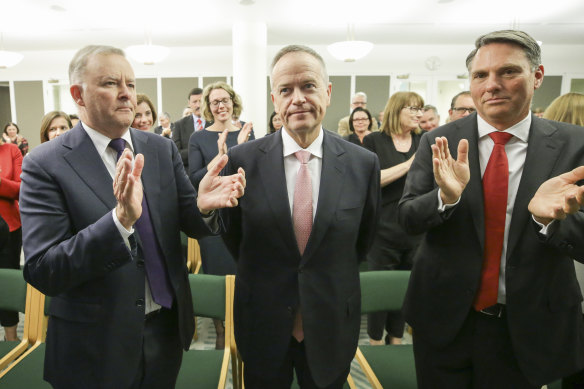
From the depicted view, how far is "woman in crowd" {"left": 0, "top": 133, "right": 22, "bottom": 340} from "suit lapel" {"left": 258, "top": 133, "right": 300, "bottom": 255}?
2206mm

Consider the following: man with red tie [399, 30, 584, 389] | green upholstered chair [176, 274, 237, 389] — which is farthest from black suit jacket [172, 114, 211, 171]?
man with red tie [399, 30, 584, 389]

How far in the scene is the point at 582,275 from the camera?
1.73m

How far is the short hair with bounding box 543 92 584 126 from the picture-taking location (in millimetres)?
1880

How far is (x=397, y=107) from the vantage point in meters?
2.57

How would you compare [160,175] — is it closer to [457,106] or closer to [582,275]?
[582,275]

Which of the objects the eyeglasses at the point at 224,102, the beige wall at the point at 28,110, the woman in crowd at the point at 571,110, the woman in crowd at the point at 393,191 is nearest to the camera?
the woman in crowd at the point at 571,110

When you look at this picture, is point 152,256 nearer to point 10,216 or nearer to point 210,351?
point 210,351

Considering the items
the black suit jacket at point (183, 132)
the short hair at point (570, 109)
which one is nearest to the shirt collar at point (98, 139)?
the short hair at point (570, 109)

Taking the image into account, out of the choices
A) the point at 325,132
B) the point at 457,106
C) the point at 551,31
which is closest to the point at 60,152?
the point at 325,132

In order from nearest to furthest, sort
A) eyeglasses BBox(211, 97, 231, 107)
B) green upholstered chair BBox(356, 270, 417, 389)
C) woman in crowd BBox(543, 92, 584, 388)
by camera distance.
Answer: green upholstered chair BBox(356, 270, 417, 389) < woman in crowd BBox(543, 92, 584, 388) < eyeglasses BBox(211, 97, 231, 107)

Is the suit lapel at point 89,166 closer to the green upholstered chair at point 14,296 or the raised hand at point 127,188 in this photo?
the raised hand at point 127,188

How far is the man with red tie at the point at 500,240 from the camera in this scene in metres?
1.18

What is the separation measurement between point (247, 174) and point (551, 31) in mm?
8779

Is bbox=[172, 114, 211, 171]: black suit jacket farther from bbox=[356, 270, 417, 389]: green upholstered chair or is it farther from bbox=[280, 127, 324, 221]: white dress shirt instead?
bbox=[280, 127, 324, 221]: white dress shirt
